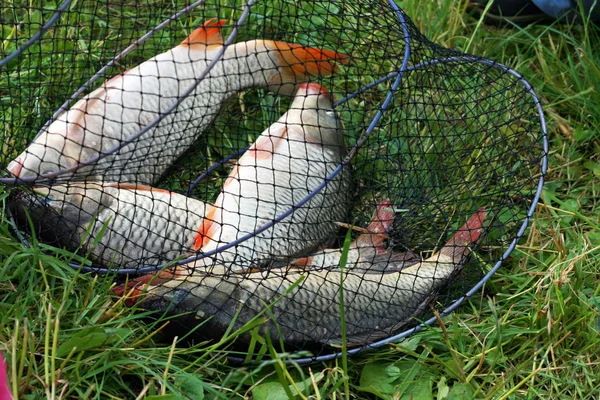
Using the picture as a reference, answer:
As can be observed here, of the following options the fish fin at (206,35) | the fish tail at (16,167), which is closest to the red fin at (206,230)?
the fish tail at (16,167)

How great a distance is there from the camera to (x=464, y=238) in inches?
101

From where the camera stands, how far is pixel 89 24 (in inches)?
133

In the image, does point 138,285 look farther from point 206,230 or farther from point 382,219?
point 382,219

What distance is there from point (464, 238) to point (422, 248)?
0.54ft

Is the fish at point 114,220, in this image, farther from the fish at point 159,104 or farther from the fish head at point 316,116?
the fish head at point 316,116

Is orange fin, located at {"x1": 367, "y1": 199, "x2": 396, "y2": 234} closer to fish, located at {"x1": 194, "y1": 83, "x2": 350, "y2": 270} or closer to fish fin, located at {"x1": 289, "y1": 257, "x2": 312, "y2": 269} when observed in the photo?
fish, located at {"x1": 194, "y1": 83, "x2": 350, "y2": 270}

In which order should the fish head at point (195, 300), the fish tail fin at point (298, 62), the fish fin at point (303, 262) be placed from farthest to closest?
1. the fish tail fin at point (298, 62)
2. the fish fin at point (303, 262)
3. the fish head at point (195, 300)

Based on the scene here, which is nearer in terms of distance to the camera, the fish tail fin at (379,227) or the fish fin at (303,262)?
the fish fin at (303,262)

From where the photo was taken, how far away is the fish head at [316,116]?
2.82 m

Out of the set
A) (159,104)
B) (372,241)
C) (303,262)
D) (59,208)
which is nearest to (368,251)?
(372,241)

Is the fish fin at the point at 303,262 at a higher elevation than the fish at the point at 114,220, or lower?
lower

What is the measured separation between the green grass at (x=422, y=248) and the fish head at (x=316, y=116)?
0.13 meters

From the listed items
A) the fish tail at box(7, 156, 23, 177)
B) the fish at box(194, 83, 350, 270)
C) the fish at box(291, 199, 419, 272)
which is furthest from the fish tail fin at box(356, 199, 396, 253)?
the fish tail at box(7, 156, 23, 177)

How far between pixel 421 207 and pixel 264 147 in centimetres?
60
